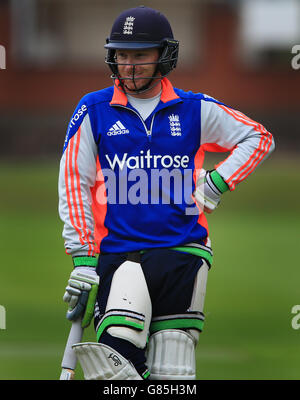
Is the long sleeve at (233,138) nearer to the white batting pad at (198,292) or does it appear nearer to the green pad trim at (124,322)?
the white batting pad at (198,292)

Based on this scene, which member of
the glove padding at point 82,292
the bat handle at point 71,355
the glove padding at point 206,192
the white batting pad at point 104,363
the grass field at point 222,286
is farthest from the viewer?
the grass field at point 222,286

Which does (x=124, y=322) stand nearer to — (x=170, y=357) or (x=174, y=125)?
(x=170, y=357)

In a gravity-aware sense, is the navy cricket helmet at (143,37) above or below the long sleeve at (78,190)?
above

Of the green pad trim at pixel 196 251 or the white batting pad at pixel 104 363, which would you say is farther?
the green pad trim at pixel 196 251

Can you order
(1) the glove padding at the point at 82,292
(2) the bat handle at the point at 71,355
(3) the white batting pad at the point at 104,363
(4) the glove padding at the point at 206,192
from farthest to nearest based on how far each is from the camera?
1. (4) the glove padding at the point at 206,192
2. (2) the bat handle at the point at 71,355
3. (1) the glove padding at the point at 82,292
4. (3) the white batting pad at the point at 104,363

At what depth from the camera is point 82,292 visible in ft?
17.0

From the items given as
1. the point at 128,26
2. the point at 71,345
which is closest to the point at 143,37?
the point at 128,26

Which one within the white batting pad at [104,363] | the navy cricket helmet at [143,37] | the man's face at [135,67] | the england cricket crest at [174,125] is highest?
the navy cricket helmet at [143,37]

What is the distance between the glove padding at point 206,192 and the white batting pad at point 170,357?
2.30 feet

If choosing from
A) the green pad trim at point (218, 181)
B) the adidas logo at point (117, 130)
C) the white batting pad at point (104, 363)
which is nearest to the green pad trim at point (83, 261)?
the white batting pad at point (104, 363)

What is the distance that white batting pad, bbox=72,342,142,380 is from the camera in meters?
5.02

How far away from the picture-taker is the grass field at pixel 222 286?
299 inches

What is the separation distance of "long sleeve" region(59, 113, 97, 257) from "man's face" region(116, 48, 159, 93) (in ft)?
0.95

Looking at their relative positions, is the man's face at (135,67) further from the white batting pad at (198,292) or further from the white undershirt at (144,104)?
the white batting pad at (198,292)
